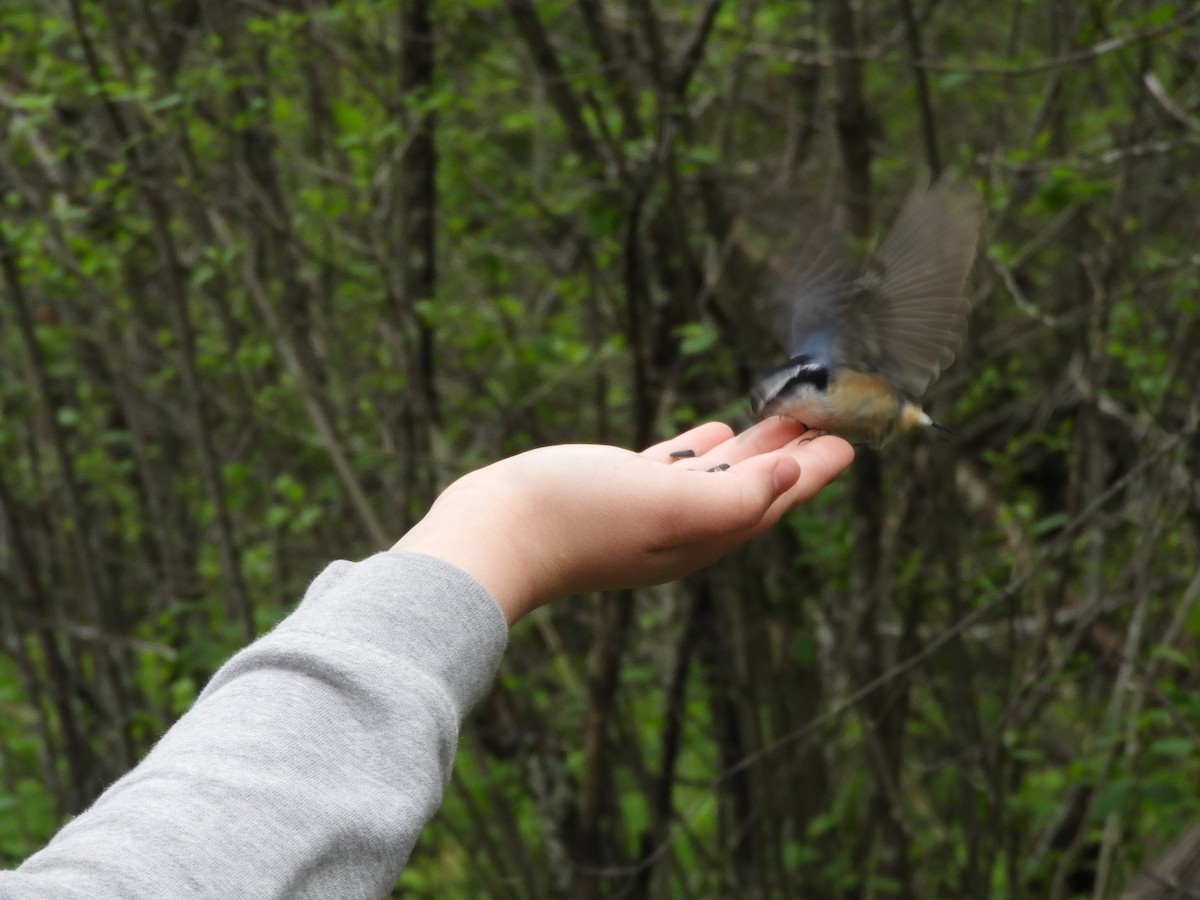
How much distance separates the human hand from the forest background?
1465mm

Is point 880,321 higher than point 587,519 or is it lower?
lower

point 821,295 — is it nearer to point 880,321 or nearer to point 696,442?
point 880,321

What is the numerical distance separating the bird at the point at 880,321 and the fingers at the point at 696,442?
14cm

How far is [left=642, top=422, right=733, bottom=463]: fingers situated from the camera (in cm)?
185

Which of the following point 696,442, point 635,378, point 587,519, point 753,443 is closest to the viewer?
point 587,519

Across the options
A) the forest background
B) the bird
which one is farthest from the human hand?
the forest background

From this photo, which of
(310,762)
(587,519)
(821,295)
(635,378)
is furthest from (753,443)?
(635,378)

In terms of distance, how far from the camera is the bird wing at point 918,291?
1961 mm

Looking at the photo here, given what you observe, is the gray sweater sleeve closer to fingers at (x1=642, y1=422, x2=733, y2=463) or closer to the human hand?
the human hand

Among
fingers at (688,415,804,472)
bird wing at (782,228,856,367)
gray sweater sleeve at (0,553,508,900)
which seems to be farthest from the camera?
bird wing at (782,228,856,367)

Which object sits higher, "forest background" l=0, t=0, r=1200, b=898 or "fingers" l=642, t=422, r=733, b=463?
"fingers" l=642, t=422, r=733, b=463

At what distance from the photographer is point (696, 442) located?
1.93 metres

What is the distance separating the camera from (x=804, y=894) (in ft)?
13.5

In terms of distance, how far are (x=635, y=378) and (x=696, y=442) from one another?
148 centimetres
